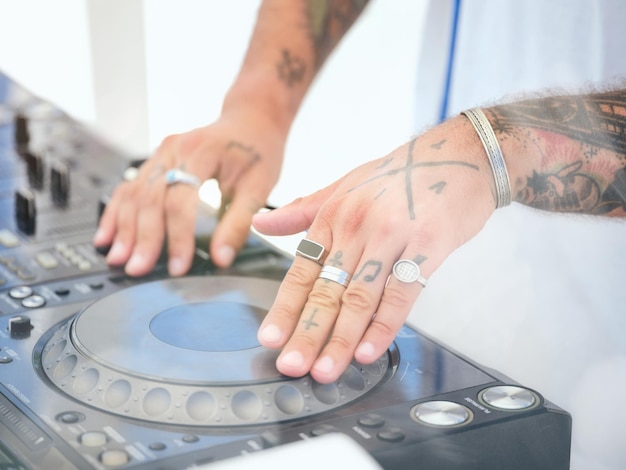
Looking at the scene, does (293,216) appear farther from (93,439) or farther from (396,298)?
(93,439)

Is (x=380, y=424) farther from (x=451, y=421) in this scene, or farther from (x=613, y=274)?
(x=613, y=274)

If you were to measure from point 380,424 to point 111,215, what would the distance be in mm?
667

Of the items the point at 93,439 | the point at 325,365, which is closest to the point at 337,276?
the point at 325,365

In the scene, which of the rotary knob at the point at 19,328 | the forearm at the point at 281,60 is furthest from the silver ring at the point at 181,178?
the rotary knob at the point at 19,328

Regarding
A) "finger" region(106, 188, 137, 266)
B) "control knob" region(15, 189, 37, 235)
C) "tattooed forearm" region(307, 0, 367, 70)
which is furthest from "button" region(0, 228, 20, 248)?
"tattooed forearm" region(307, 0, 367, 70)

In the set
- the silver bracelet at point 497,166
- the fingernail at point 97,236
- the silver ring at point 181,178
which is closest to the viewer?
the silver bracelet at point 497,166

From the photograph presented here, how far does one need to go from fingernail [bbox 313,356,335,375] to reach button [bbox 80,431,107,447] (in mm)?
219

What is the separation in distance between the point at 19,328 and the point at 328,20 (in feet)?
2.18

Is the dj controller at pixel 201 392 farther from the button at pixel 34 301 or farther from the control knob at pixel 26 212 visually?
the control knob at pixel 26 212

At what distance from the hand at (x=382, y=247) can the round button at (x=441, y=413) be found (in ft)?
0.33

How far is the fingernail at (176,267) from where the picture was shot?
121 centimetres

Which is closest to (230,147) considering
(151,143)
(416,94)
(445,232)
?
(151,143)

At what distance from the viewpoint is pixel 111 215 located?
1.31 m

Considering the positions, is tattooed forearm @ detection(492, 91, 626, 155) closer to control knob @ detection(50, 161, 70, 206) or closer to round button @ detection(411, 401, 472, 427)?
round button @ detection(411, 401, 472, 427)
